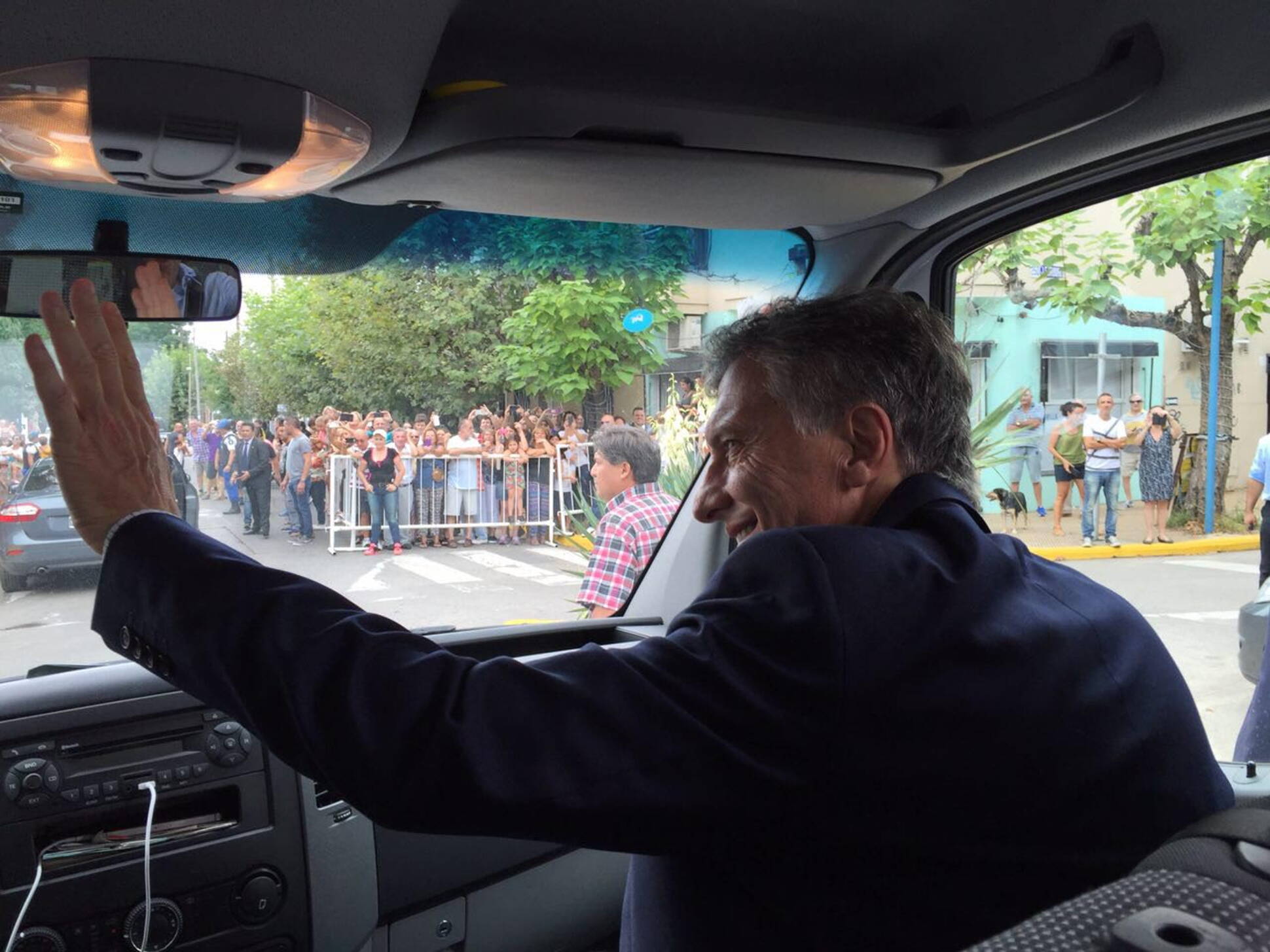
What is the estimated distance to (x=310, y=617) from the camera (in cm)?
126

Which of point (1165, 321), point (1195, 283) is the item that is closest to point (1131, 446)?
point (1165, 321)

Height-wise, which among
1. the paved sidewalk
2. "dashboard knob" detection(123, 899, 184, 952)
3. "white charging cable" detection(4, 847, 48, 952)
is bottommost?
"dashboard knob" detection(123, 899, 184, 952)

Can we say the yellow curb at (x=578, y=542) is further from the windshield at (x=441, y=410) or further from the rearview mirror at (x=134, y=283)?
the rearview mirror at (x=134, y=283)

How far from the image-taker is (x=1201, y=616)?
464 cm

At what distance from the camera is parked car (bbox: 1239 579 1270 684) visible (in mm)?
3025

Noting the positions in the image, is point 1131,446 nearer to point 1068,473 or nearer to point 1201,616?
point 1068,473

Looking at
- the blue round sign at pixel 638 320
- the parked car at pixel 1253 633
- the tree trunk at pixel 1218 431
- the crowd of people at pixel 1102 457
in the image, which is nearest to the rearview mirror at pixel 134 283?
the blue round sign at pixel 638 320

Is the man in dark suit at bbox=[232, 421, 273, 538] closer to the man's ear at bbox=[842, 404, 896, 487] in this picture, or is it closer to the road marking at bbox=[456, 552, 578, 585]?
the road marking at bbox=[456, 552, 578, 585]

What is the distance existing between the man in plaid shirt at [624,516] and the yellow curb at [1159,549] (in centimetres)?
159

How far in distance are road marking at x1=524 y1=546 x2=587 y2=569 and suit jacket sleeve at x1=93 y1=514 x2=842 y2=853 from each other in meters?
2.51

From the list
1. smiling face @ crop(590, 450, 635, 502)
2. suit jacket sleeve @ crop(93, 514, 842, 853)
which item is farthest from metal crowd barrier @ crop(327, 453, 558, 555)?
suit jacket sleeve @ crop(93, 514, 842, 853)

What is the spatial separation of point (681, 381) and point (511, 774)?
5.48 ft

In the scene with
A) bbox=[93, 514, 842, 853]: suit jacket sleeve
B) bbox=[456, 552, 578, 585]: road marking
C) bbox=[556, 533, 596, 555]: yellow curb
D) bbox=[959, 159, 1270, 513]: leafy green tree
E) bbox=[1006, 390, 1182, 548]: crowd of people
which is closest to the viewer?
bbox=[93, 514, 842, 853]: suit jacket sleeve

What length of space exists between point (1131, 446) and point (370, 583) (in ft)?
11.3
